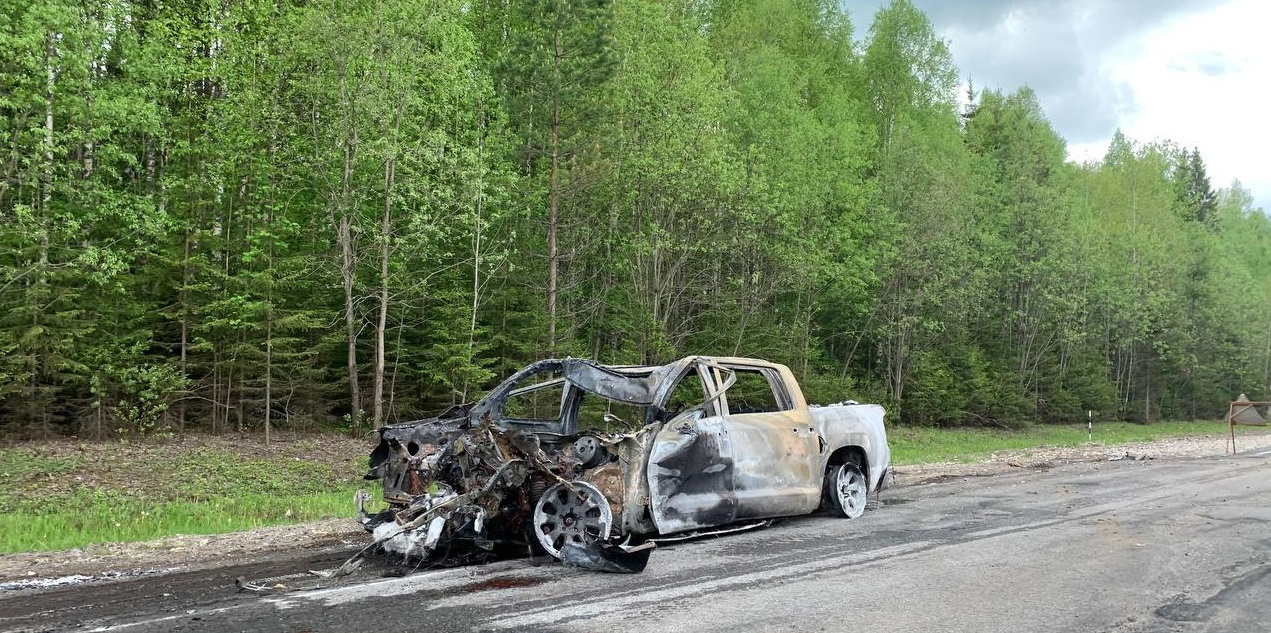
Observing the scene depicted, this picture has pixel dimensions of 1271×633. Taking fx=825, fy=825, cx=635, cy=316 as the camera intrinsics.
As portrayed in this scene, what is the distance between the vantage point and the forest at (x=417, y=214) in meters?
16.9

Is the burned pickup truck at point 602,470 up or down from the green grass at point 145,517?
up

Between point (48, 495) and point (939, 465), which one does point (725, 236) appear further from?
point (48, 495)

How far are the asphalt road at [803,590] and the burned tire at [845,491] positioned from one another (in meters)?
0.31

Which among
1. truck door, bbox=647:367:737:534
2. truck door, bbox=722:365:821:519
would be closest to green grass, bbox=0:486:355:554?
truck door, bbox=647:367:737:534

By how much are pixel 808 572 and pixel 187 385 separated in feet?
54.6

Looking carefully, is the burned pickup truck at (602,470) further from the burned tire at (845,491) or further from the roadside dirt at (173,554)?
the roadside dirt at (173,554)

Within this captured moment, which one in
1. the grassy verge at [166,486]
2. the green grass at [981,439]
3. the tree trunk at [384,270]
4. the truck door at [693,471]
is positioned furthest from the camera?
the green grass at [981,439]

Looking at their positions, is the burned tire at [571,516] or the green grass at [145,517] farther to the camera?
the green grass at [145,517]

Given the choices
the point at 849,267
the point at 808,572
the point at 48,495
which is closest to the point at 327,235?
the point at 48,495

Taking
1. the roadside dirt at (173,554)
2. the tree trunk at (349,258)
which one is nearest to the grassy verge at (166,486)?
the roadside dirt at (173,554)

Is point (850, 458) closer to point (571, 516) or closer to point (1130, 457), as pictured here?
point (571, 516)

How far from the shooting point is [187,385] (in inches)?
729

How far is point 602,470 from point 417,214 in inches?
517

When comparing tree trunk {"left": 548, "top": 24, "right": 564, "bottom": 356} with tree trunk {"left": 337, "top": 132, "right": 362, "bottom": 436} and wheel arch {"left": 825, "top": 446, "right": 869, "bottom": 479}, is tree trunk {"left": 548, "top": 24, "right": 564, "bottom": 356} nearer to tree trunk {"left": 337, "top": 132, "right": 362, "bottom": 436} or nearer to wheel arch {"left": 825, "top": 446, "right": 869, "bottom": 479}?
tree trunk {"left": 337, "top": 132, "right": 362, "bottom": 436}
